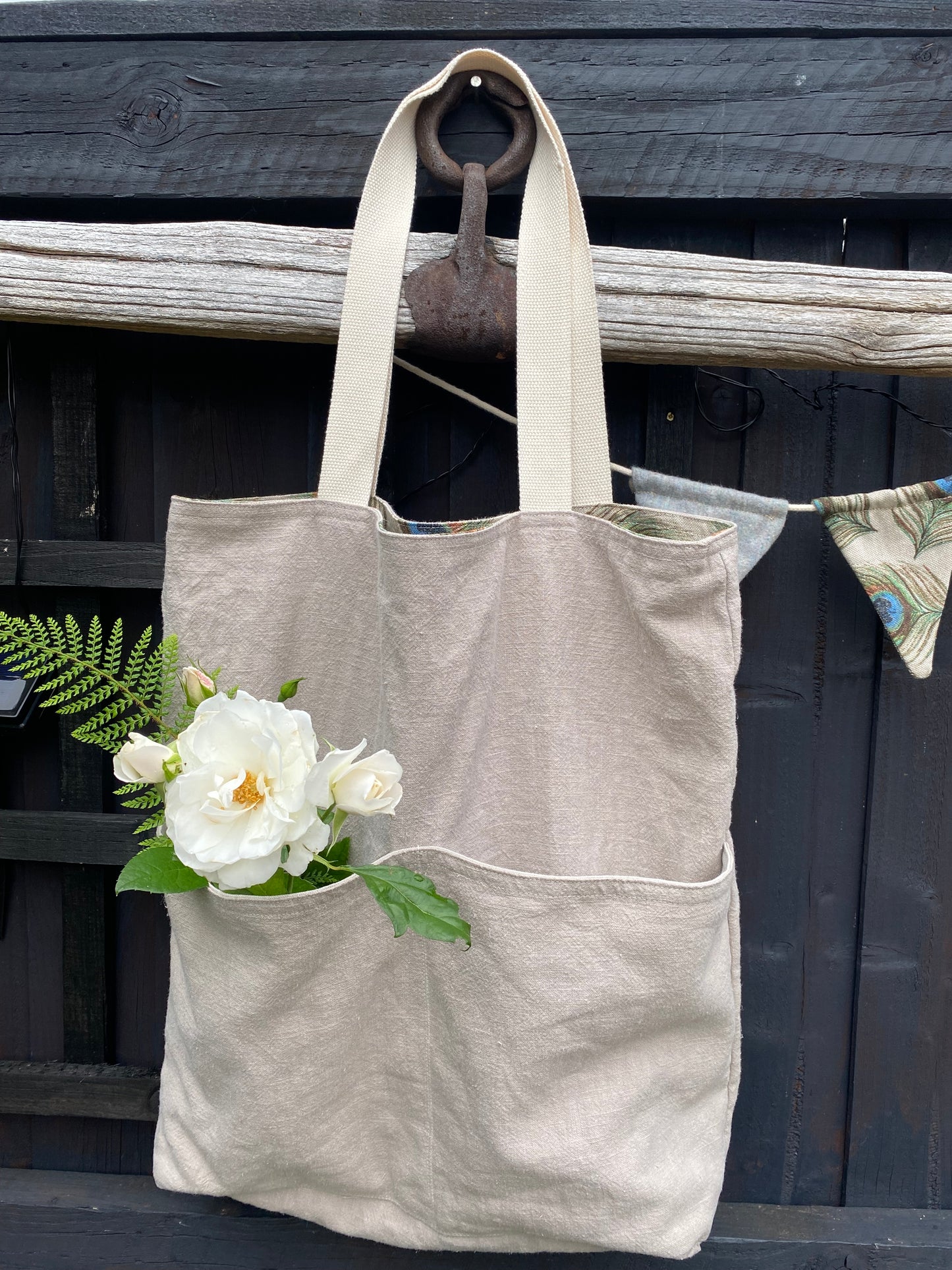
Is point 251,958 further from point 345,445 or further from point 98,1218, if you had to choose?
point 98,1218

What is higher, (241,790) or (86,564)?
(86,564)

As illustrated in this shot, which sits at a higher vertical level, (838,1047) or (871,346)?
(871,346)

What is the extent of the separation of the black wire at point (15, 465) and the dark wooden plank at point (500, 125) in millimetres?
168

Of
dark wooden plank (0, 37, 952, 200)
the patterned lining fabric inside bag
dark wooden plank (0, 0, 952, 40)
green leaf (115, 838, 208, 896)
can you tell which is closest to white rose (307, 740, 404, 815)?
green leaf (115, 838, 208, 896)

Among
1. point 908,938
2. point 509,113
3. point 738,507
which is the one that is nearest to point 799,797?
point 908,938

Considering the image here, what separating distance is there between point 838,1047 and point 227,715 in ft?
2.45

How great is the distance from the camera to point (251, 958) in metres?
0.56

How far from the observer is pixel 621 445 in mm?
792

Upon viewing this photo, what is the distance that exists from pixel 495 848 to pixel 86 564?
1.58 feet

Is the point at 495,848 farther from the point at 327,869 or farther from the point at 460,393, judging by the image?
the point at 460,393

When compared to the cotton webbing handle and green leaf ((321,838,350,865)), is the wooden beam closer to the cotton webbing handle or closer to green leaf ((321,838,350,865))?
the cotton webbing handle

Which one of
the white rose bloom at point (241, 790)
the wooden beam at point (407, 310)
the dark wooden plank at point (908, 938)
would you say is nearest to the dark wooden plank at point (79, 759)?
the wooden beam at point (407, 310)

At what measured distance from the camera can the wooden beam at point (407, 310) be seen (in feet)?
2.10

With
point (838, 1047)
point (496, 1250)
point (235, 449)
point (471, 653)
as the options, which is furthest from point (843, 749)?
point (235, 449)
